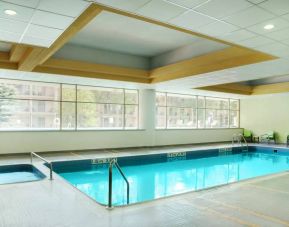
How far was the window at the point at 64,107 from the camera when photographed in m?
8.97

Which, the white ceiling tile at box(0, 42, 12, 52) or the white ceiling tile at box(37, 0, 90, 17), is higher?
the white ceiling tile at box(0, 42, 12, 52)

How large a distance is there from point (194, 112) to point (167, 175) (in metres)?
6.99

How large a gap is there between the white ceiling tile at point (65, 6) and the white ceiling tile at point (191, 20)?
1.23 meters

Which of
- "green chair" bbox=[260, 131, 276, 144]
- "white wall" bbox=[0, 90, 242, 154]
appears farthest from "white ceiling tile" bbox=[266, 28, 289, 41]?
"green chair" bbox=[260, 131, 276, 144]

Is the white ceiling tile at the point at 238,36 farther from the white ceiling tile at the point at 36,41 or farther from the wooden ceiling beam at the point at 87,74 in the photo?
the wooden ceiling beam at the point at 87,74

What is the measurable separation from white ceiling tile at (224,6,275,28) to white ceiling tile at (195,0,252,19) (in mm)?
127

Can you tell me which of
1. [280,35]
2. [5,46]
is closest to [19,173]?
[5,46]

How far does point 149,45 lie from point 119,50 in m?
1.06

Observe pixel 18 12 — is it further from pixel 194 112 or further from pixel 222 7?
pixel 194 112

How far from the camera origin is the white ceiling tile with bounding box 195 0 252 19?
3.03 m

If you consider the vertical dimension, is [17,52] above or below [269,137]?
above

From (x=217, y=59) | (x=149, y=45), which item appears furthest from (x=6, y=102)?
(x=217, y=59)

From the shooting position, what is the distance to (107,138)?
1024 centimetres

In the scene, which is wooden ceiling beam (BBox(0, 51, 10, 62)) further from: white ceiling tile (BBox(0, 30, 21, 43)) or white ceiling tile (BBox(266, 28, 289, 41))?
white ceiling tile (BBox(266, 28, 289, 41))
